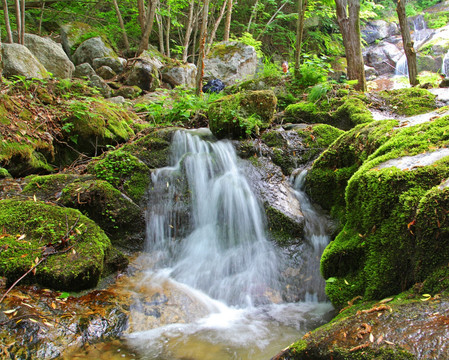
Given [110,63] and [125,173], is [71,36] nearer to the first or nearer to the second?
[110,63]

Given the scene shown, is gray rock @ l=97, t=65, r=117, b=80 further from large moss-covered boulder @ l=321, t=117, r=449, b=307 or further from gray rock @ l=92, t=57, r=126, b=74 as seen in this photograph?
large moss-covered boulder @ l=321, t=117, r=449, b=307

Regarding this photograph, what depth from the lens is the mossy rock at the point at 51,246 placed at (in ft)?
10.2

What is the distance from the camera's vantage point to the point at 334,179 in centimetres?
484

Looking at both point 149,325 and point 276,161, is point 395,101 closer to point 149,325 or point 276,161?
point 276,161

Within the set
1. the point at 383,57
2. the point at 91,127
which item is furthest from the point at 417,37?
the point at 91,127

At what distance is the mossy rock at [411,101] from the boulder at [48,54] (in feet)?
32.2

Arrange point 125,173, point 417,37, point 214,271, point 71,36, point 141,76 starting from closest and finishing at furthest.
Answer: point 214,271 < point 125,173 < point 141,76 < point 71,36 < point 417,37

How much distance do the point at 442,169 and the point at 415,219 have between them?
522 mm

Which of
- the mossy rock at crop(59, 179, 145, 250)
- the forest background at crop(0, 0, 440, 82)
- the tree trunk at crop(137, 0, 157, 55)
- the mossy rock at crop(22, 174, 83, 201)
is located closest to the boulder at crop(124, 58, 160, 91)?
the tree trunk at crop(137, 0, 157, 55)

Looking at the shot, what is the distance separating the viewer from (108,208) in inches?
179

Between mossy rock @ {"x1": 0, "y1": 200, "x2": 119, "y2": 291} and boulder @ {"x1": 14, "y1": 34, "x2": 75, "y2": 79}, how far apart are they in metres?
7.61

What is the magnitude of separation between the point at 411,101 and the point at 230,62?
30.9 feet

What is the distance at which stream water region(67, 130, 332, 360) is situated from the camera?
3.00 metres

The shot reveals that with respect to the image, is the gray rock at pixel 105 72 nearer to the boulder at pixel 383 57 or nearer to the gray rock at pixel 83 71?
the gray rock at pixel 83 71
